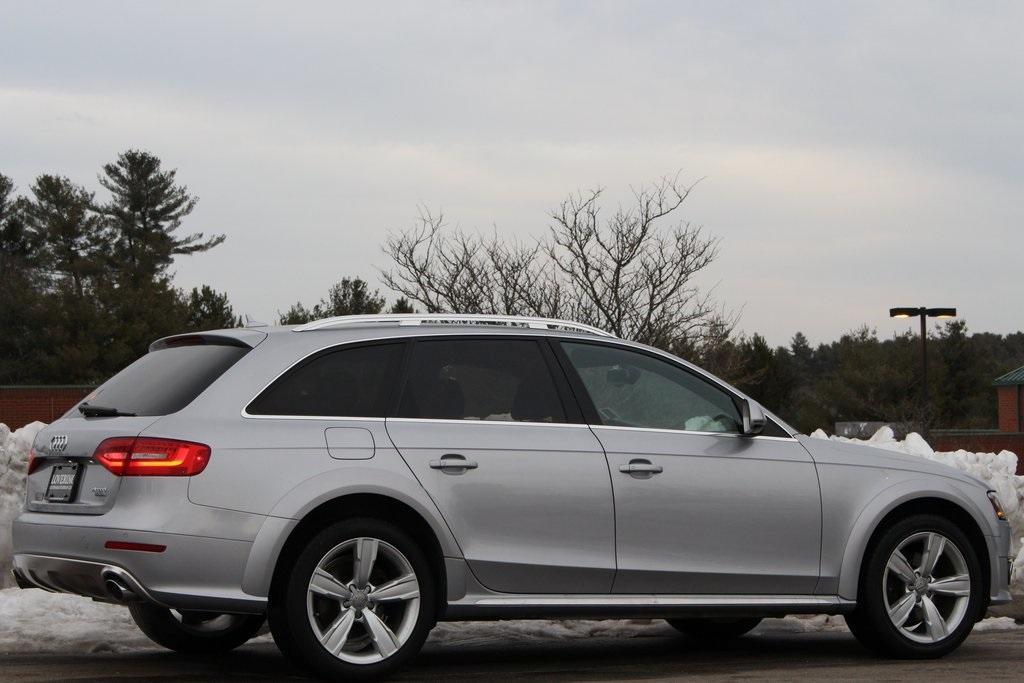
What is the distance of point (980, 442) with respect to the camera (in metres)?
44.0

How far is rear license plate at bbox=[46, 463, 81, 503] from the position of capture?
22.7 feet

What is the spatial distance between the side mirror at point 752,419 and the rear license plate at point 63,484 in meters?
3.29

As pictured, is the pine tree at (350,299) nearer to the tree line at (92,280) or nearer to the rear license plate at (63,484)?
the tree line at (92,280)

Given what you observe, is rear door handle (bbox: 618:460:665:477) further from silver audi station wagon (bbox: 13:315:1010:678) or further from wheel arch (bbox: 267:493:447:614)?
wheel arch (bbox: 267:493:447:614)

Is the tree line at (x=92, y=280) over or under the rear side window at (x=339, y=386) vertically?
over

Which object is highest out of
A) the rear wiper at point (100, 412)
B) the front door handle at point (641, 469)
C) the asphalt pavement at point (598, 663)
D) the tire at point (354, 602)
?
the rear wiper at point (100, 412)

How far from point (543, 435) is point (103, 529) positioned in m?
2.10

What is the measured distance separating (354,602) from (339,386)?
100 cm

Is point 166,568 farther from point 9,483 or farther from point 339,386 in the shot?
point 9,483

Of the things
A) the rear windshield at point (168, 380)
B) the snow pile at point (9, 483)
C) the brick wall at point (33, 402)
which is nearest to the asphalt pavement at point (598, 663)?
the rear windshield at point (168, 380)

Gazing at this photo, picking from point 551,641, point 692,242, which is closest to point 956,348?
point 692,242

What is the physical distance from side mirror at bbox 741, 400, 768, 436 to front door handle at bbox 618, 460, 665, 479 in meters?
0.57

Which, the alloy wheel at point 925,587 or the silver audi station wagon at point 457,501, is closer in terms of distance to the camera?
the silver audi station wagon at point 457,501

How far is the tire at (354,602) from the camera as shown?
6770mm
